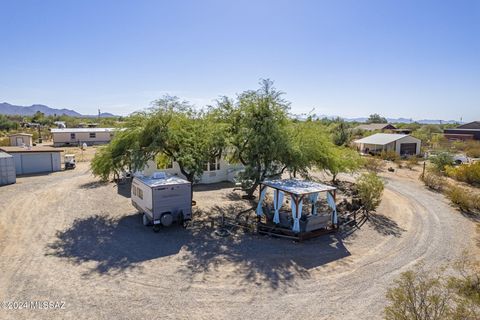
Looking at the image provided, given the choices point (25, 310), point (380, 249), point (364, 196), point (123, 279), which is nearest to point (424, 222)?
point (364, 196)

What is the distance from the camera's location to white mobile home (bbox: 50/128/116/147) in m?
47.0

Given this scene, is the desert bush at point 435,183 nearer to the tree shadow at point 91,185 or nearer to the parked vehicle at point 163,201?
the parked vehicle at point 163,201

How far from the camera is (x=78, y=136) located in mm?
47969

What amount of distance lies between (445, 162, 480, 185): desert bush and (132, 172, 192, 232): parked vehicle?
25.4m

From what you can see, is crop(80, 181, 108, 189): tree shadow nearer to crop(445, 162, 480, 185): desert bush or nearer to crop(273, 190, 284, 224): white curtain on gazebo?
crop(273, 190, 284, 224): white curtain on gazebo

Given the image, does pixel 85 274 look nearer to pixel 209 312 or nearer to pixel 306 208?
pixel 209 312

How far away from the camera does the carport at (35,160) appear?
24953 millimetres

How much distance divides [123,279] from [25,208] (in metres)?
10.4

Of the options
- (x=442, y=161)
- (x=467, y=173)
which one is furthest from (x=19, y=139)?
(x=442, y=161)

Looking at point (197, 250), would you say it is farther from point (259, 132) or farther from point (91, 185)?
point (91, 185)

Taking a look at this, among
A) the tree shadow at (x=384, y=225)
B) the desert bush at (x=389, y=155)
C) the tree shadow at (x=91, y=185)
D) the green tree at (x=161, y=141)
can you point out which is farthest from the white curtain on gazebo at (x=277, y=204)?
the desert bush at (x=389, y=155)

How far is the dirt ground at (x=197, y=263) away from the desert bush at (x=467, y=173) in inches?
452

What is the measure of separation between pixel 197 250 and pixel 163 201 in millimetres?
2897

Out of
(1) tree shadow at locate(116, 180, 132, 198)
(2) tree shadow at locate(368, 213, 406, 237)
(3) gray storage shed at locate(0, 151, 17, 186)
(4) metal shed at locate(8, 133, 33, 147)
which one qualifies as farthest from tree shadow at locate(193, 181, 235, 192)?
(4) metal shed at locate(8, 133, 33, 147)
